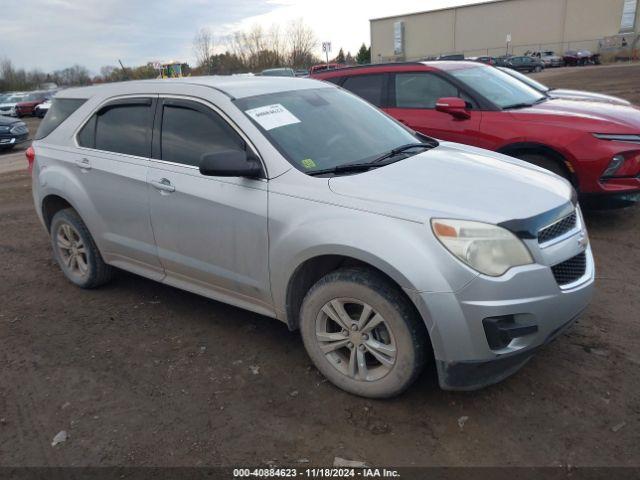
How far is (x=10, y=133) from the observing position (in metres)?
16.0

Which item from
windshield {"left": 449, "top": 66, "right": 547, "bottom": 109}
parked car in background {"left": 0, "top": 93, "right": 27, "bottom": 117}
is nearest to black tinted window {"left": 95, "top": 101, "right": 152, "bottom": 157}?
windshield {"left": 449, "top": 66, "right": 547, "bottom": 109}

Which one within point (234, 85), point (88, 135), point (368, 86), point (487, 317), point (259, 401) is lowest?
point (259, 401)

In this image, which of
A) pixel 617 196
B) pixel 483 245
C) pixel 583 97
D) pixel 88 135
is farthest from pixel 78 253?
pixel 583 97

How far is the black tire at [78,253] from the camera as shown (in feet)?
14.9

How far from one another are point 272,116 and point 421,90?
3.44 m

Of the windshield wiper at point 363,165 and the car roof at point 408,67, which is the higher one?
the car roof at point 408,67

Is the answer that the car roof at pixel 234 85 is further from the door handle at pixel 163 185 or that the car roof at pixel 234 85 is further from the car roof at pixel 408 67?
the car roof at pixel 408 67

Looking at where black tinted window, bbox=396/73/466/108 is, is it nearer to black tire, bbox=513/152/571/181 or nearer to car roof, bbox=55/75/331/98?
black tire, bbox=513/152/571/181

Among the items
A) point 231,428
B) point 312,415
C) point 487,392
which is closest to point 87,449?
point 231,428

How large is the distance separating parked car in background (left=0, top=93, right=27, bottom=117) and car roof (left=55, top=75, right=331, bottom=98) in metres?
30.0

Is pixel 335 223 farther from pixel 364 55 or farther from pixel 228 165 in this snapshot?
pixel 364 55

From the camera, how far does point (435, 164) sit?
11.1 feet

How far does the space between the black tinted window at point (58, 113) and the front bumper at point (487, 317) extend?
3599 mm

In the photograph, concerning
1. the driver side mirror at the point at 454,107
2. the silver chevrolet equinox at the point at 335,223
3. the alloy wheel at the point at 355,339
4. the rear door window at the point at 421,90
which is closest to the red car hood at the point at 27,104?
the rear door window at the point at 421,90
